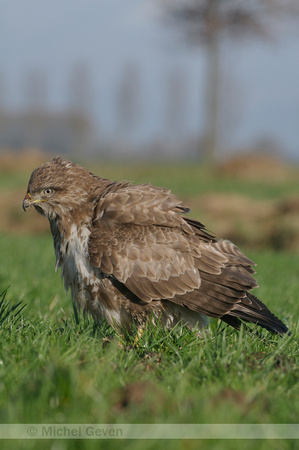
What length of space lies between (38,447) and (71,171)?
3066mm

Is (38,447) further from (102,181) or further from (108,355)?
(102,181)

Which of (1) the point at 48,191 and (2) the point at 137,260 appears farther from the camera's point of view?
(1) the point at 48,191

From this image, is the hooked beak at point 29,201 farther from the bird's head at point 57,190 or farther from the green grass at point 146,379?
the green grass at point 146,379

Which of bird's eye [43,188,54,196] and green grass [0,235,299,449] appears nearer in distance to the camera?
green grass [0,235,299,449]

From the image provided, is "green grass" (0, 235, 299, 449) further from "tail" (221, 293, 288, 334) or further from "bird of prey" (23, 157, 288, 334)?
"bird of prey" (23, 157, 288, 334)

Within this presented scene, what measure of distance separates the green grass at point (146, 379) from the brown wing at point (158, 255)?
0.35 m

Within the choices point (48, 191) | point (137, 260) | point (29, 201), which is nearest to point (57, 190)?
point (48, 191)

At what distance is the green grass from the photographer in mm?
2744

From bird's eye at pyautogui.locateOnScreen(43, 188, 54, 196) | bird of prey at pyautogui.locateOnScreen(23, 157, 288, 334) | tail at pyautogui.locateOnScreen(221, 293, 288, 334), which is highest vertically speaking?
bird's eye at pyautogui.locateOnScreen(43, 188, 54, 196)

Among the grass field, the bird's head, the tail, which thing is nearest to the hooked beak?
the bird's head

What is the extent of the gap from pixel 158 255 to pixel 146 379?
1548 mm

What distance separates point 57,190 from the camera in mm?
5047

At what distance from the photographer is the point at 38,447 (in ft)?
8.07

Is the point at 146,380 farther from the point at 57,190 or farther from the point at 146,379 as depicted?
the point at 57,190
